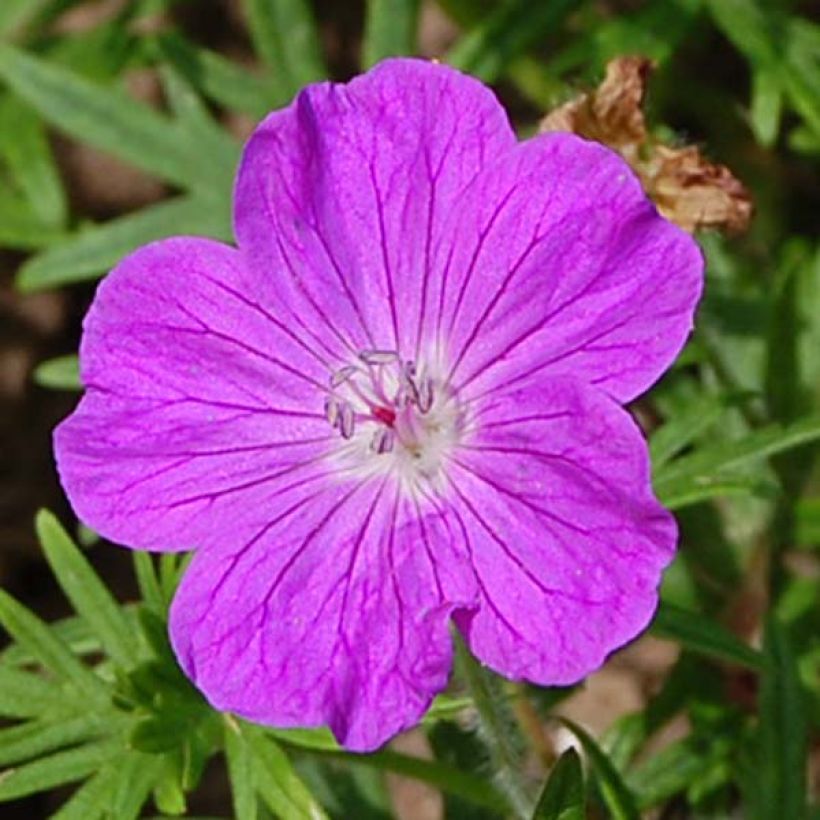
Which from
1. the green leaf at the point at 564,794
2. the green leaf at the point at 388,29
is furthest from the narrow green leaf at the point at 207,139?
the green leaf at the point at 564,794

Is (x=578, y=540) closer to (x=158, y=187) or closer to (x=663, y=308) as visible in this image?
(x=663, y=308)

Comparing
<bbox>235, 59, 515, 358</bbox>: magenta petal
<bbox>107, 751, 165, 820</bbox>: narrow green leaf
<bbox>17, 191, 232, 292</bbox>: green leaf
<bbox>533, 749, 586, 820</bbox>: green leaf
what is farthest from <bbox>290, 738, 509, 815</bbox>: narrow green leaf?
<bbox>17, 191, 232, 292</bbox>: green leaf

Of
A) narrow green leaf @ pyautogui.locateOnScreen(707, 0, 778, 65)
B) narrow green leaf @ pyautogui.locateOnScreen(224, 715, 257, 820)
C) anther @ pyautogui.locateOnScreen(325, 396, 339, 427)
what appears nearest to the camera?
anther @ pyautogui.locateOnScreen(325, 396, 339, 427)

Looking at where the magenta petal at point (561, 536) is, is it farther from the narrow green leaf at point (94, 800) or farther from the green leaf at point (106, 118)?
the green leaf at point (106, 118)

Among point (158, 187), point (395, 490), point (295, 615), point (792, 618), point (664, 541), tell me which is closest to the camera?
point (664, 541)

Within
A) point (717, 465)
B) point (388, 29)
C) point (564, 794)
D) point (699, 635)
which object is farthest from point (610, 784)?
point (388, 29)

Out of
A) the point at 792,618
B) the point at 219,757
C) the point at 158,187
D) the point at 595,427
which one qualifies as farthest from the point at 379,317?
the point at 158,187

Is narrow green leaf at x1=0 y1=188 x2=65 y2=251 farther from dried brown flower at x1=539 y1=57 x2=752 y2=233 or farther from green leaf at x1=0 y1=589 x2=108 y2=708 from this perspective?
dried brown flower at x1=539 y1=57 x2=752 y2=233
